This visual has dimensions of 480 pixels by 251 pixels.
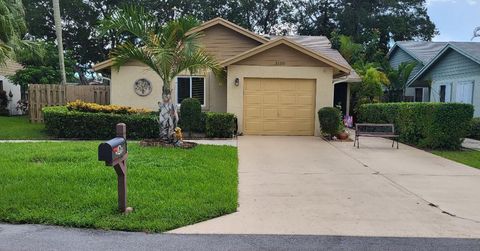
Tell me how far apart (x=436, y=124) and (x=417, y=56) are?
48.8 feet

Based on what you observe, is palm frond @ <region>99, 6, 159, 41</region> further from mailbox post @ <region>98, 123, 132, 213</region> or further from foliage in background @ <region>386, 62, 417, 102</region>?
foliage in background @ <region>386, 62, 417, 102</region>

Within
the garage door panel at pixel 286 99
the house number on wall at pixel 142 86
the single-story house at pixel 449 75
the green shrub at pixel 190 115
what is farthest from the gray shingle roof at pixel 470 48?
the house number on wall at pixel 142 86

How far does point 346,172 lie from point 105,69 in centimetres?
1243

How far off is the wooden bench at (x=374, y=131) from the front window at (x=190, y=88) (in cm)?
694

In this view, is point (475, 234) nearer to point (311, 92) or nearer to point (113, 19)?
point (113, 19)

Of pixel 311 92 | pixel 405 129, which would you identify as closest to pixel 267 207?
pixel 405 129

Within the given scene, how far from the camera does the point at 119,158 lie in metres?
5.55

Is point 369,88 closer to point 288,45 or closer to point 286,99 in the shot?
point 286,99

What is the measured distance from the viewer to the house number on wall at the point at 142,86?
17812 millimetres

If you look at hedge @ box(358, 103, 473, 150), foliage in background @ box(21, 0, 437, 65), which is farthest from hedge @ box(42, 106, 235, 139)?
foliage in background @ box(21, 0, 437, 65)

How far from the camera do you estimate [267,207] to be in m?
6.38

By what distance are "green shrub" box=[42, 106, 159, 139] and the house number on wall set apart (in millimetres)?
3138

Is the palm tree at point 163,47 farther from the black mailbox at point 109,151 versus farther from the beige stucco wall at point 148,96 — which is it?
the black mailbox at point 109,151

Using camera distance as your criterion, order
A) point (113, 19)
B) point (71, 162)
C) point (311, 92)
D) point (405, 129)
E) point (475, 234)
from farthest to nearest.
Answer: point (311, 92) → point (405, 129) → point (113, 19) → point (71, 162) → point (475, 234)
